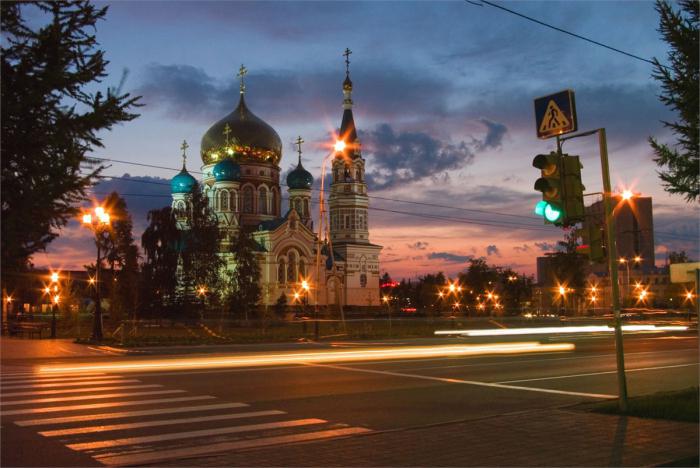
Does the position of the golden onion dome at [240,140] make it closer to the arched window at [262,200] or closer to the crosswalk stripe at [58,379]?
the arched window at [262,200]

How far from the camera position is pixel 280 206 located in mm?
89188

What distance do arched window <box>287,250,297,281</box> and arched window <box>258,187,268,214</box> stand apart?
7694mm

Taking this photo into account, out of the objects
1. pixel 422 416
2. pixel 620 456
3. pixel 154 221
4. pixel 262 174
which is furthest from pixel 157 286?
A: pixel 620 456

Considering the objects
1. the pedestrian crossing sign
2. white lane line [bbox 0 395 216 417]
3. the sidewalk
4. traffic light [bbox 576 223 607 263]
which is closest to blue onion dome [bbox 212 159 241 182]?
white lane line [bbox 0 395 216 417]

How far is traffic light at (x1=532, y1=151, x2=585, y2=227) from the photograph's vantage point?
10531mm

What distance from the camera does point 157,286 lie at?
5919 cm

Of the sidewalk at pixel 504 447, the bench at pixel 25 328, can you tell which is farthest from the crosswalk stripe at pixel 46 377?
the bench at pixel 25 328

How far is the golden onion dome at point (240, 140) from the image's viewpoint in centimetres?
8481

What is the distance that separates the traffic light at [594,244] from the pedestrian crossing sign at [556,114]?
1536 millimetres

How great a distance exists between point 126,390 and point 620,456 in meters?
9.88

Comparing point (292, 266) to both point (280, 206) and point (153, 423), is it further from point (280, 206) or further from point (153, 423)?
point (153, 423)

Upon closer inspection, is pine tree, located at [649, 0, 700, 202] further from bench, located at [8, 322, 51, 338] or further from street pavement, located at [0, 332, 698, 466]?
bench, located at [8, 322, 51, 338]

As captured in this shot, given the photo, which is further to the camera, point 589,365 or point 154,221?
point 154,221

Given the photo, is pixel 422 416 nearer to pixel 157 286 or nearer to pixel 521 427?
pixel 521 427
